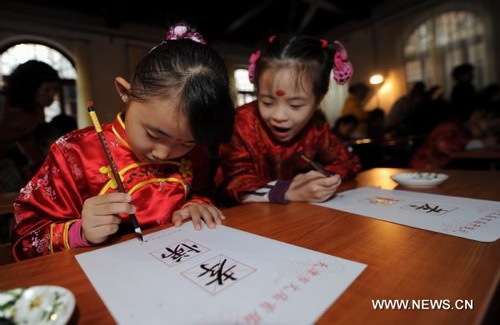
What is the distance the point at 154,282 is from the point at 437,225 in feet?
1.60

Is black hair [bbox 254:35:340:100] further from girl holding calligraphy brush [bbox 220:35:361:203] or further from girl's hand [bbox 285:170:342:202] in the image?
girl's hand [bbox 285:170:342:202]

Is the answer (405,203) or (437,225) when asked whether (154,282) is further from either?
(405,203)

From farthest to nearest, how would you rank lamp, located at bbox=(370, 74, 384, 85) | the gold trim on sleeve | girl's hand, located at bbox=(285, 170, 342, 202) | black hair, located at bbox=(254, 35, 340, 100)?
lamp, located at bbox=(370, 74, 384, 85) < black hair, located at bbox=(254, 35, 340, 100) < girl's hand, located at bbox=(285, 170, 342, 202) < the gold trim on sleeve

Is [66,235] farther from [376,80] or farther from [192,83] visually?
[376,80]

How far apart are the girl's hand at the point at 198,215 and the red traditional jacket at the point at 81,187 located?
119 millimetres

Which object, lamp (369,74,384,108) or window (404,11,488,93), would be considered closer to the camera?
window (404,11,488,93)

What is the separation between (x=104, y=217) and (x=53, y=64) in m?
6.13

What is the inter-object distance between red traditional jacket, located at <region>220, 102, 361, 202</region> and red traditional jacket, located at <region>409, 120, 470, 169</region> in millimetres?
1303

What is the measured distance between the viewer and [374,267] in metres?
0.39

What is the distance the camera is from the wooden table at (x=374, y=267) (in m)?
0.29

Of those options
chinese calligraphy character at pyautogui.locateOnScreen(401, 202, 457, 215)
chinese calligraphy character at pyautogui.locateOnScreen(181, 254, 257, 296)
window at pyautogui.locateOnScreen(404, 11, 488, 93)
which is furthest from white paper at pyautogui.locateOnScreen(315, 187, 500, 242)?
window at pyautogui.locateOnScreen(404, 11, 488, 93)

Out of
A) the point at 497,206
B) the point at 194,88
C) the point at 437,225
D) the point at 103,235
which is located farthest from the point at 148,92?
the point at 497,206

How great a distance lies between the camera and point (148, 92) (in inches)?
25.0

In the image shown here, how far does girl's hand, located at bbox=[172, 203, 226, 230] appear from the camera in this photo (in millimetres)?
619
